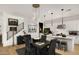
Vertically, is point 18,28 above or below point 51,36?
above

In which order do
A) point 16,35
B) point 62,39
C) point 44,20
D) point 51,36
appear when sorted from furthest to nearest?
point 62,39, point 51,36, point 16,35, point 44,20

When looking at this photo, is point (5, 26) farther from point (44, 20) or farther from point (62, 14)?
point (62, 14)

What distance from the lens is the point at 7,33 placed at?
11.9ft

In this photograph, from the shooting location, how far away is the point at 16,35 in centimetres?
355

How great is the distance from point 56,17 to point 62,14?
0.27 m

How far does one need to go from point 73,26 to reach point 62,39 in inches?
44.3
